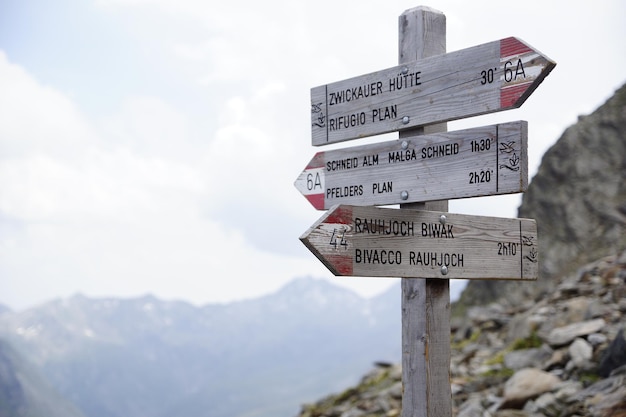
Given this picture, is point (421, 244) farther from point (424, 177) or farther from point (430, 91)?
→ point (430, 91)

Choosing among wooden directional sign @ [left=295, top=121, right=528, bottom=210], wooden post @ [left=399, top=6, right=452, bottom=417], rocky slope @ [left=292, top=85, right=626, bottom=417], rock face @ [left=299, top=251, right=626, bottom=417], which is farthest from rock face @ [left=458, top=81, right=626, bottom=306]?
wooden directional sign @ [left=295, top=121, right=528, bottom=210]

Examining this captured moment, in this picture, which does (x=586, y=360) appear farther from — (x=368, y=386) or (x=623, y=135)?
(x=623, y=135)

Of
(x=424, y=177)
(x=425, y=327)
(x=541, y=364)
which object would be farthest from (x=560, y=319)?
(x=424, y=177)

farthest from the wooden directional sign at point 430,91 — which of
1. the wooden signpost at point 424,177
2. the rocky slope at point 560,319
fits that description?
the rocky slope at point 560,319

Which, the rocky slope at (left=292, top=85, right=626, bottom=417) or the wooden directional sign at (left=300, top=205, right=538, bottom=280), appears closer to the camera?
the wooden directional sign at (left=300, top=205, right=538, bottom=280)

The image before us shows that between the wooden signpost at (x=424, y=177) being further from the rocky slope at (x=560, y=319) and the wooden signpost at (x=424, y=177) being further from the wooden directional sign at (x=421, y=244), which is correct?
the rocky slope at (x=560, y=319)

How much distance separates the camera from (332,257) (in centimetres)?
521

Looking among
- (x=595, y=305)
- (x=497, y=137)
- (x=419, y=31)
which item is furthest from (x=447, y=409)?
(x=595, y=305)

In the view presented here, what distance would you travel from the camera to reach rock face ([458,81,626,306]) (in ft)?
74.3

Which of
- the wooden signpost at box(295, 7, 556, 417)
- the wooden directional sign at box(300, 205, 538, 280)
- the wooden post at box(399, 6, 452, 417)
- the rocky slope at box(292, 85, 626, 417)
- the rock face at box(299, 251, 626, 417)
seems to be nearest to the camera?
the wooden directional sign at box(300, 205, 538, 280)

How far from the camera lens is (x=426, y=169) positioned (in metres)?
5.91

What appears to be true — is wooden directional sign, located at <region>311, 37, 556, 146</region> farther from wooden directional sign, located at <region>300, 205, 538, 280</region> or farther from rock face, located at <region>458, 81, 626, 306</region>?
rock face, located at <region>458, 81, 626, 306</region>

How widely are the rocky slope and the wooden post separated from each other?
10.2ft

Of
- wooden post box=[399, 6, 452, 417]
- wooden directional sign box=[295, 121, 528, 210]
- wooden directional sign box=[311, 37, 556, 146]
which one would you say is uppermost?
wooden directional sign box=[311, 37, 556, 146]
